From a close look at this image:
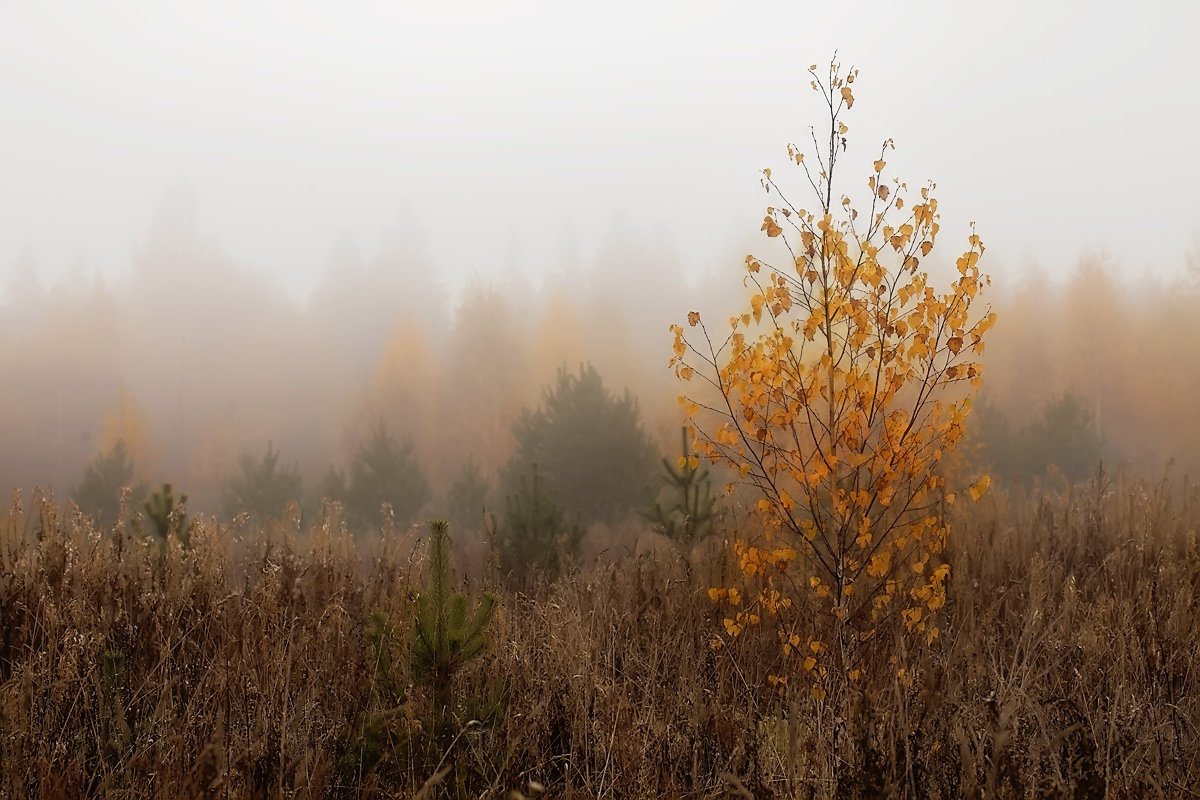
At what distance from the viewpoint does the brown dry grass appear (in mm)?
2932

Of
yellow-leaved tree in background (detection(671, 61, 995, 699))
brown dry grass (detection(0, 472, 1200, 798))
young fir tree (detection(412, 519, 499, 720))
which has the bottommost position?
brown dry grass (detection(0, 472, 1200, 798))

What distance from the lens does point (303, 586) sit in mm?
5387

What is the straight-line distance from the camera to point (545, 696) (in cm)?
380

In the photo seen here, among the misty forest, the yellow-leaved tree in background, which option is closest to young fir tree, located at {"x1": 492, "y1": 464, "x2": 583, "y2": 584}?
the misty forest

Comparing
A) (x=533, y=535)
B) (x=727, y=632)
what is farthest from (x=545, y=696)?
(x=533, y=535)

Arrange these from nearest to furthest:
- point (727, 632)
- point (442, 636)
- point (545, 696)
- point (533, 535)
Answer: point (442, 636) → point (545, 696) → point (727, 632) → point (533, 535)

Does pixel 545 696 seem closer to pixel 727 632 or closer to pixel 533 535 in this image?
pixel 727 632

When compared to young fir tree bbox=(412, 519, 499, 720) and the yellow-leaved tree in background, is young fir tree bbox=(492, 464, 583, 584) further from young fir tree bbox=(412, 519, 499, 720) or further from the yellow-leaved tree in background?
young fir tree bbox=(412, 519, 499, 720)

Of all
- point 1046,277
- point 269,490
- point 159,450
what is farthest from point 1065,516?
point 159,450

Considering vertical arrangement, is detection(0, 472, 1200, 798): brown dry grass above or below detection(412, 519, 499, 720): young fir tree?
below

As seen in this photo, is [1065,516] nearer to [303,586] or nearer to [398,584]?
[398,584]

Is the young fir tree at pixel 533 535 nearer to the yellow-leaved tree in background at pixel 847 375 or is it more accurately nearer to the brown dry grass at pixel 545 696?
the brown dry grass at pixel 545 696

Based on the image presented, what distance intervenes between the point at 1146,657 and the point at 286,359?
225 feet

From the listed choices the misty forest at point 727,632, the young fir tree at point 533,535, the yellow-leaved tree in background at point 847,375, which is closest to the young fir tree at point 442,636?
the misty forest at point 727,632
